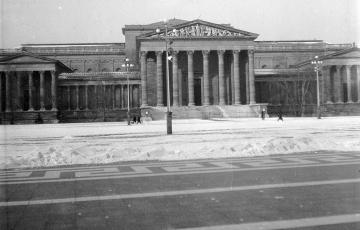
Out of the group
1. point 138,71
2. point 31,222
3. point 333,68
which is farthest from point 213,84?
point 31,222

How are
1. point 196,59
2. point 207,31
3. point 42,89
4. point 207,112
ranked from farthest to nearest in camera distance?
point 196,59, point 42,89, point 207,31, point 207,112

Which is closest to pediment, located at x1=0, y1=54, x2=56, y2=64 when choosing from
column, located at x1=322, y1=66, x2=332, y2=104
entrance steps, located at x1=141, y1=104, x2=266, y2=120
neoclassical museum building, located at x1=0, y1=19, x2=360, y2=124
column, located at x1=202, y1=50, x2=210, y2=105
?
neoclassical museum building, located at x1=0, y1=19, x2=360, y2=124

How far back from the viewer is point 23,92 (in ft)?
295

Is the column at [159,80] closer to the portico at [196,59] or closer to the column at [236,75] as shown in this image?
the portico at [196,59]

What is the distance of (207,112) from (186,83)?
1389 centimetres

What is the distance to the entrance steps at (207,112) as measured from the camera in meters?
74.8

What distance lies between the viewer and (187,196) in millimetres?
9594

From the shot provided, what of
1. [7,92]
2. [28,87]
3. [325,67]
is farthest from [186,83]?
[7,92]

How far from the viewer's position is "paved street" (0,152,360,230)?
757cm

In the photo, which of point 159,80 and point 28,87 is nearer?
point 159,80

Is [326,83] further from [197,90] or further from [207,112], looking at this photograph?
[207,112]

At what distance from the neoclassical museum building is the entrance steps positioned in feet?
0.55

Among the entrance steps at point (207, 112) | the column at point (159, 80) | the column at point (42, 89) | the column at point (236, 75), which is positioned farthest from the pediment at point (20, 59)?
the column at point (236, 75)

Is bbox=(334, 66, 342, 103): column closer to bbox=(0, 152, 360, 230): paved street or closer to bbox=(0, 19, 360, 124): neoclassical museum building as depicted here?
bbox=(0, 19, 360, 124): neoclassical museum building
